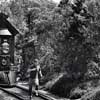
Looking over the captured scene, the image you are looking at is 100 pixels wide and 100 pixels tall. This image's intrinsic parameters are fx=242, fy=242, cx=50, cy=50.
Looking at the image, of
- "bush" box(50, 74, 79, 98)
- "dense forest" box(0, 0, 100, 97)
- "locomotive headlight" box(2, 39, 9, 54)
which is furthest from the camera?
"dense forest" box(0, 0, 100, 97)

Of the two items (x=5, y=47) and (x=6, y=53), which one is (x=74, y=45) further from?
(x=5, y=47)

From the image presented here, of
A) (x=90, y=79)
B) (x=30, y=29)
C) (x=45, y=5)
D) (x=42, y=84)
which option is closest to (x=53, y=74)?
(x=42, y=84)

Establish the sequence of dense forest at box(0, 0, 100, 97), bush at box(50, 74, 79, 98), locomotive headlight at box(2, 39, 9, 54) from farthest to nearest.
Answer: dense forest at box(0, 0, 100, 97) < bush at box(50, 74, 79, 98) < locomotive headlight at box(2, 39, 9, 54)

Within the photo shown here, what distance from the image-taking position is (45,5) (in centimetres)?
2997

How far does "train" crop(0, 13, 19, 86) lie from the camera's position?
30.0 feet

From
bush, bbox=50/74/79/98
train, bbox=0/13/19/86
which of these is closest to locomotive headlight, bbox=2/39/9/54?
train, bbox=0/13/19/86

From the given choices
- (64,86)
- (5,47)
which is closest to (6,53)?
(5,47)

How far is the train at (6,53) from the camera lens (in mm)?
9133

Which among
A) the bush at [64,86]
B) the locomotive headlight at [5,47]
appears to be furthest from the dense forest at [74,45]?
the locomotive headlight at [5,47]

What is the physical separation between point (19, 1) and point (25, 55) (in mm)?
7316

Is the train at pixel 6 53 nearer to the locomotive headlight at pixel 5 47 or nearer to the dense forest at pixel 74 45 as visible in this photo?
the locomotive headlight at pixel 5 47

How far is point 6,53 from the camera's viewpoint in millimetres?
9297

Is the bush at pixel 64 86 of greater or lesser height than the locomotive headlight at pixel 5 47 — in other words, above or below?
below

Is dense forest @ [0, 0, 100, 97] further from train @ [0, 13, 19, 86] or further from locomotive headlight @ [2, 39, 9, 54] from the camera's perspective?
locomotive headlight @ [2, 39, 9, 54]
